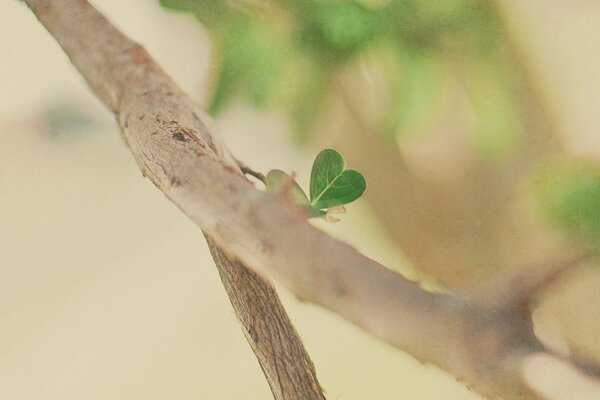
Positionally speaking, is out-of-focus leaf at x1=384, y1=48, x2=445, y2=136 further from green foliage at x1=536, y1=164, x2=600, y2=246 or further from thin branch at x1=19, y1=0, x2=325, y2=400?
thin branch at x1=19, y1=0, x2=325, y2=400

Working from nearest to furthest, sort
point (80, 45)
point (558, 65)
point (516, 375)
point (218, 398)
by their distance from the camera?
point (516, 375) → point (80, 45) → point (558, 65) → point (218, 398)

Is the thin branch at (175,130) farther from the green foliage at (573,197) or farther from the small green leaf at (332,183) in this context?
the green foliage at (573,197)

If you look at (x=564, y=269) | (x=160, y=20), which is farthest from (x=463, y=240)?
(x=564, y=269)

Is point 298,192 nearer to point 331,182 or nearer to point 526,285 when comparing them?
point 331,182

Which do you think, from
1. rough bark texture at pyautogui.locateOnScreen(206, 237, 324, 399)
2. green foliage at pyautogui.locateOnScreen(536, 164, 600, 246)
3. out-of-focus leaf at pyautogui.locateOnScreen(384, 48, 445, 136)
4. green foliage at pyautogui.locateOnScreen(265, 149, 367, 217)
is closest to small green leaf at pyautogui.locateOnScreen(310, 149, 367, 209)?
green foliage at pyautogui.locateOnScreen(265, 149, 367, 217)

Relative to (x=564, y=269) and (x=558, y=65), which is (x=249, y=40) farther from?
(x=564, y=269)

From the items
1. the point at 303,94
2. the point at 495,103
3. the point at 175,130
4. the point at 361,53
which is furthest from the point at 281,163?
the point at 175,130
